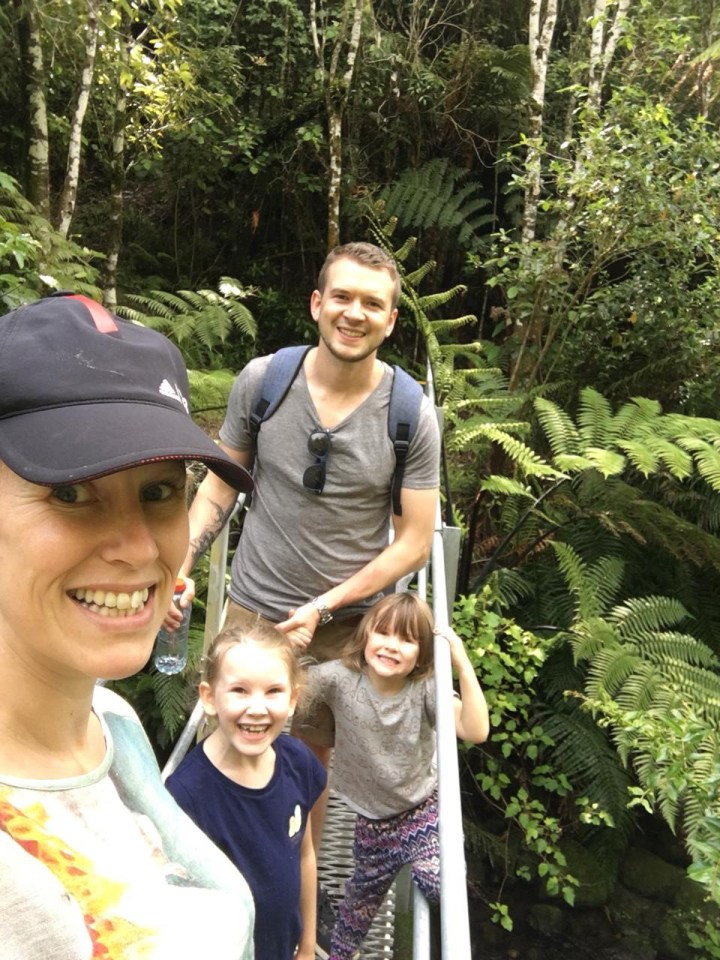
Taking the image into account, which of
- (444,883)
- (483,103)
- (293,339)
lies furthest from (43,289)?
(483,103)

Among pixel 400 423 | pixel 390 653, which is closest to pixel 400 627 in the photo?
pixel 390 653

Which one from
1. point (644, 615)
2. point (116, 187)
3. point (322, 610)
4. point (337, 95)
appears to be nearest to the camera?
point (322, 610)

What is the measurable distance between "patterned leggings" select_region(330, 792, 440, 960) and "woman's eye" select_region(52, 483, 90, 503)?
157 cm

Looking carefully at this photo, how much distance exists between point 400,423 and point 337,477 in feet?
0.74

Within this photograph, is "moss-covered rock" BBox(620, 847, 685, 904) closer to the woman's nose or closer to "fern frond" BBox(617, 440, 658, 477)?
"fern frond" BBox(617, 440, 658, 477)

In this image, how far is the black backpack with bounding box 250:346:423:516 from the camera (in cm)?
214

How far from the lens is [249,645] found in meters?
1.63

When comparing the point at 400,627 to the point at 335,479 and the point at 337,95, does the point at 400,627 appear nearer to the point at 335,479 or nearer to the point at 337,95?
the point at 335,479

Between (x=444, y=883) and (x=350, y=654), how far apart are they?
106cm

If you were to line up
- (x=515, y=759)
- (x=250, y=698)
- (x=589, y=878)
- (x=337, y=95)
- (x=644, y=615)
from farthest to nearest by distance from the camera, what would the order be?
(x=337, y=95) → (x=515, y=759) → (x=589, y=878) → (x=644, y=615) → (x=250, y=698)

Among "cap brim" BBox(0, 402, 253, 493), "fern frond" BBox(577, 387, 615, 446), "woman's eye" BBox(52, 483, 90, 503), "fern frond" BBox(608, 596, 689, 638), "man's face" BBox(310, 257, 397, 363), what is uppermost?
"cap brim" BBox(0, 402, 253, 493)

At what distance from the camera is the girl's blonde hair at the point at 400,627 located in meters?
1.99

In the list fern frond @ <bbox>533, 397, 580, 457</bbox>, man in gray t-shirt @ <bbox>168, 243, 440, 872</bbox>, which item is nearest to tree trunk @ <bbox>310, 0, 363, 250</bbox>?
fern frond @ <bbox>533, 397, 580, 457</bbox>

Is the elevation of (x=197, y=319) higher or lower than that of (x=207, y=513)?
lower
